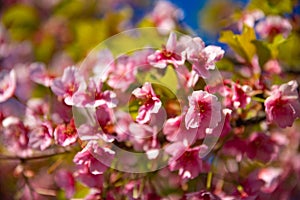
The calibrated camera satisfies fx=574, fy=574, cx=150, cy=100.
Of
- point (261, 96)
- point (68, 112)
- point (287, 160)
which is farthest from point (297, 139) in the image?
point (68, 112)

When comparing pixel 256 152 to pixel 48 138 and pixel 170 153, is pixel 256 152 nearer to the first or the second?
pixel 170 153

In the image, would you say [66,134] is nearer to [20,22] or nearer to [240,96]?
[240,96]

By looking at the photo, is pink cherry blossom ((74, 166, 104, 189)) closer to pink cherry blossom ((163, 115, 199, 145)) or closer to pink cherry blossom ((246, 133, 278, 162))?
pink cherry blossom ((163, 115, 199, 145))

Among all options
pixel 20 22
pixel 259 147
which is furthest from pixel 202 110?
pixel 20 22

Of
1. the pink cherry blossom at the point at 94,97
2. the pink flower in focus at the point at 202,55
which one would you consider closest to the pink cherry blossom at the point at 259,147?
the pink flower in focus at the point at 202,55

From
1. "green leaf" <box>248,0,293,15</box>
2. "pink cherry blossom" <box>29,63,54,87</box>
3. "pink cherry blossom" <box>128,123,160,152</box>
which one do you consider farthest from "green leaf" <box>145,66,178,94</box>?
"green leaf" <box>248,0,293,15</box>

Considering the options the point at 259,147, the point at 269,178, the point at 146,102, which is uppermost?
the point at 146,102
